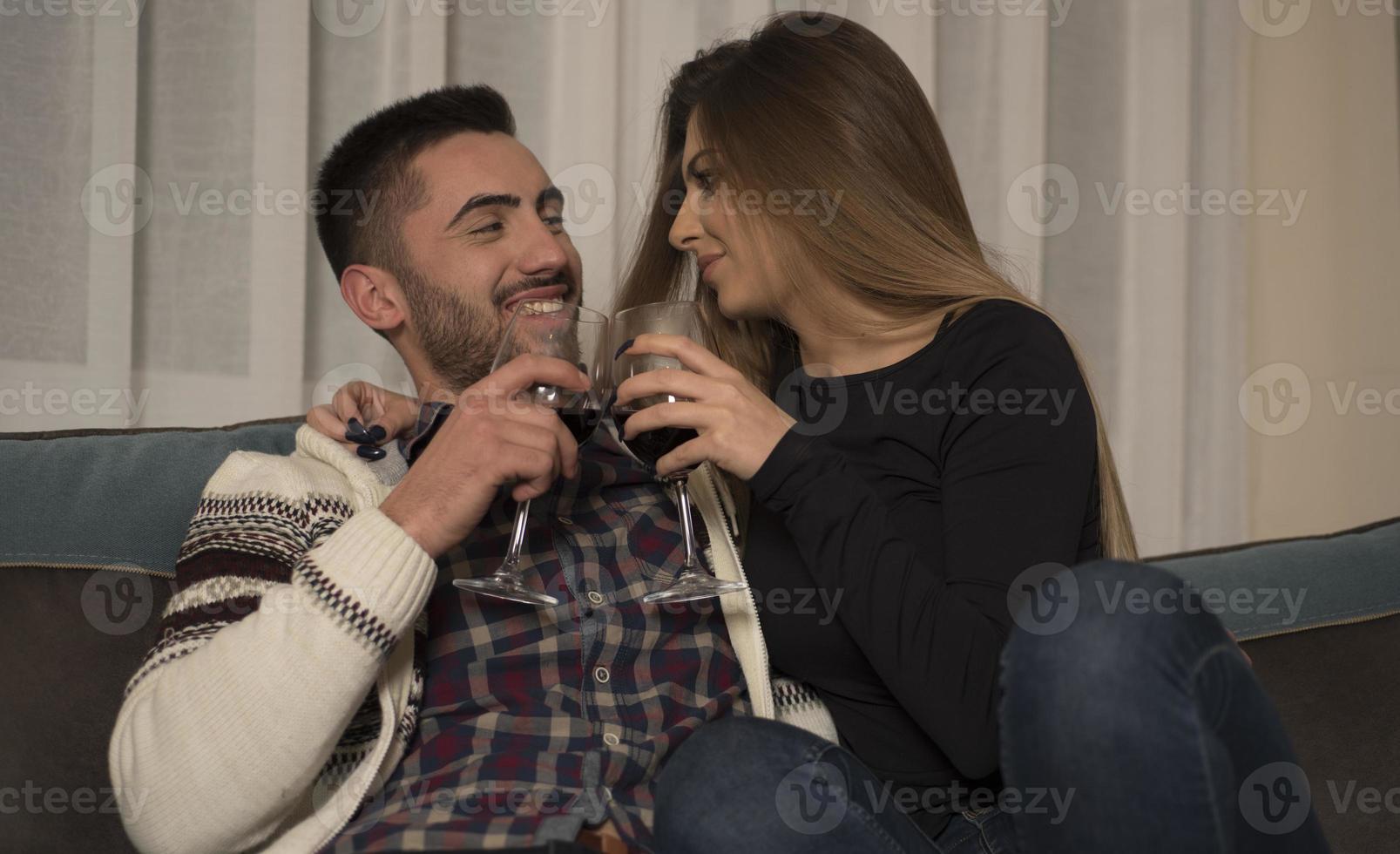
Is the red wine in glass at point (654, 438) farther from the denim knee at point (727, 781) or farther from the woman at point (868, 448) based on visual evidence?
the denim knee at point (727, 781)

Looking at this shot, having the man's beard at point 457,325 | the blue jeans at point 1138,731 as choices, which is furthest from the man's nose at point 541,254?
the blue jeans at point 1138,731

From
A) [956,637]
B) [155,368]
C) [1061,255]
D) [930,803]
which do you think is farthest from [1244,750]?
[1061,255]

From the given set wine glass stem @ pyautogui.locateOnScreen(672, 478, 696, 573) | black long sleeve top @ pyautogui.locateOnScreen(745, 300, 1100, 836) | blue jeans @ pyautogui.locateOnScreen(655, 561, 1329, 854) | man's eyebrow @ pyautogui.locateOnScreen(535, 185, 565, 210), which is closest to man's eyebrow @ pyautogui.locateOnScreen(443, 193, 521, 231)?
man's eyebrow @ pyautogui.locateOnScreen(535, 185, 565, 210)

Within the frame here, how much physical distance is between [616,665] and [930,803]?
1.16 ft

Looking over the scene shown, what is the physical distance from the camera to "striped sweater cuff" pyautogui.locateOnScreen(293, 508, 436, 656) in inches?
41.5

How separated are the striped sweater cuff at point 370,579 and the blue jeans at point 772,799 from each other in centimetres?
28

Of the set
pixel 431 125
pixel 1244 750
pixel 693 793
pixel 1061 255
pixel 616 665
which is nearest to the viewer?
pixel 1244 750

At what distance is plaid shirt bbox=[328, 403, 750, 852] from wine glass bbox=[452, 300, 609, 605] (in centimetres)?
15

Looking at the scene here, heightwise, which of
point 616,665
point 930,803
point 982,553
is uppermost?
point 982,553

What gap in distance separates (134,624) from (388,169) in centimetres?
72

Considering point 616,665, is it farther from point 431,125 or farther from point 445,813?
point 431,125

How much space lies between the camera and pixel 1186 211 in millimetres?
2672

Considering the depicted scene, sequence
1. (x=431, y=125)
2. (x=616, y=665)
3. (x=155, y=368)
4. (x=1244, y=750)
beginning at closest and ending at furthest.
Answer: (x=1244, y=750), (x=616, y=665), (x=431, y=125), (x=155, y=368)

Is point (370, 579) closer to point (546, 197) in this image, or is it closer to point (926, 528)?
point (926, 528)
